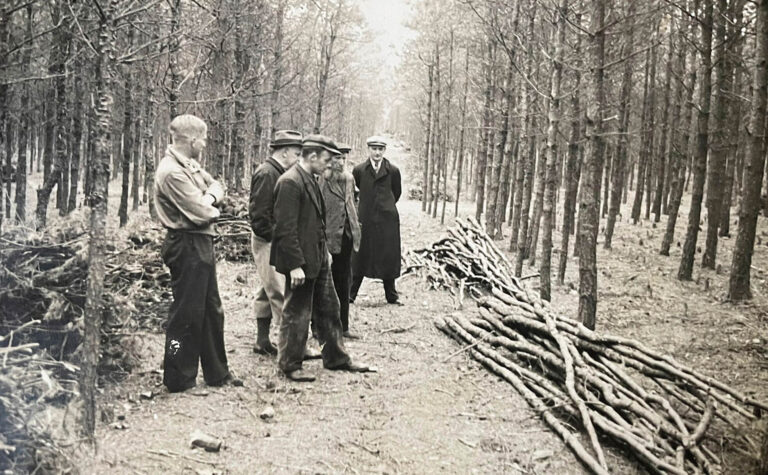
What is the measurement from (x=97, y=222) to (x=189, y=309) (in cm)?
126

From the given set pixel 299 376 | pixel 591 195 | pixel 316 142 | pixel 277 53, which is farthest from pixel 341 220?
pixel 277 53

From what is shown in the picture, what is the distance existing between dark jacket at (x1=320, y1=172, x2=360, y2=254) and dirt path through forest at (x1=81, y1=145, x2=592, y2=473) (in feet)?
4.40

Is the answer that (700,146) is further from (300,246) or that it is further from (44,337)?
(44,337)

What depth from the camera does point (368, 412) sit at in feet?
15.3

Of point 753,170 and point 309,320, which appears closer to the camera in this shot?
point 309,320

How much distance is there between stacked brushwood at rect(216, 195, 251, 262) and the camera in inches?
419

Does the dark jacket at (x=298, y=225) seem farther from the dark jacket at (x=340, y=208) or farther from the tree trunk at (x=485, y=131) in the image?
the tree trunk at (x=485, y=131)

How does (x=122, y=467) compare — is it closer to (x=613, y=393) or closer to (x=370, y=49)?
(x=613, y=393)

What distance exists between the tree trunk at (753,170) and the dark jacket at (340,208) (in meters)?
6.76

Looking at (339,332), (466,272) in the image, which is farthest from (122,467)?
(466,272)

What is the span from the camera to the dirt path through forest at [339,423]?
3789 mm

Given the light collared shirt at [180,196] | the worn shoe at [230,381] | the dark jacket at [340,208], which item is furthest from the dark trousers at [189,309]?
the dark jacket at [340,208]

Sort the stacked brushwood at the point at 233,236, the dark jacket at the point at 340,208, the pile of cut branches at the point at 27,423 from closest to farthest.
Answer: the pile of cut branches at the point at 27,423 < the dark jacket at the point at 340,208 < the stacked brushwood at the point at 233,236

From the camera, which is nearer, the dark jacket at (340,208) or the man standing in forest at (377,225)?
the dark jacket at (340,208)
